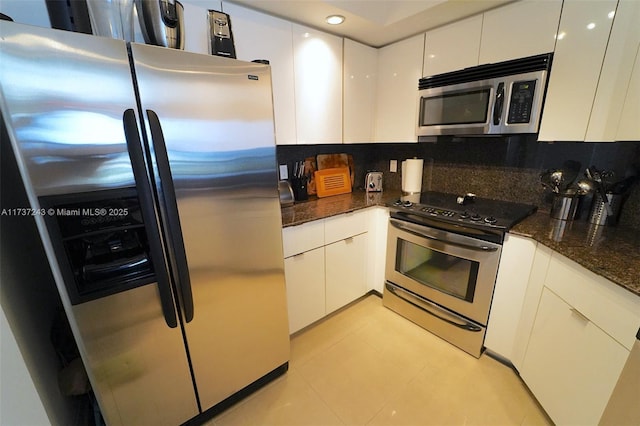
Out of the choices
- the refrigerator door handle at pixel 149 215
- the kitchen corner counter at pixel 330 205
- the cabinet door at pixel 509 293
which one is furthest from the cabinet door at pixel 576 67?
the refrigerator door handle at pixel 149 215

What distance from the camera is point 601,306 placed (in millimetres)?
1021

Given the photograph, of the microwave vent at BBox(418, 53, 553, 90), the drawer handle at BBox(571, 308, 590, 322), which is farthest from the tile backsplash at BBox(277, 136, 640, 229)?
the drawer handle at BBox(571, 308, 590, 322)

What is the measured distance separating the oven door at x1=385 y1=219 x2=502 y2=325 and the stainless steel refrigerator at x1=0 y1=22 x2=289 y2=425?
104 cm

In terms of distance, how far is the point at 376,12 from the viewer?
169 centimetres

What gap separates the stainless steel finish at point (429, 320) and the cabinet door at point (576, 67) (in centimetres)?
128

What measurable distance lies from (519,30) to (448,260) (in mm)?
1416

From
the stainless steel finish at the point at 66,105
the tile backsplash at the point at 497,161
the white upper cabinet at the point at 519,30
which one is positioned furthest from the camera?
the tile backsplash at the point at 497,161

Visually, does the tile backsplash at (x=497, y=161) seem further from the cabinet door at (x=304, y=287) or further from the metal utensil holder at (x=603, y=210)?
the cabinet door at (x=304, y=287)

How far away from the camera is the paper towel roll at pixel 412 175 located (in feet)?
7.54

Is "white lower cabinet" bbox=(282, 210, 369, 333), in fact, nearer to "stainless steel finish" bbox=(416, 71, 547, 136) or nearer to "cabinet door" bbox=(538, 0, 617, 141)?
"stainless steel finish" bbox=(416, 71, 547, 136)

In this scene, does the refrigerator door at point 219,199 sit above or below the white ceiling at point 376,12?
below

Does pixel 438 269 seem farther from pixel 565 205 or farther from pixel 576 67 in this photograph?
pixel 576 67

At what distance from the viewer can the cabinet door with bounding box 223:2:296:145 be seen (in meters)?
1.48

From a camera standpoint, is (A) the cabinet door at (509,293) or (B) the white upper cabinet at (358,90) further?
(B) the white upper cabinet at (358,90)
